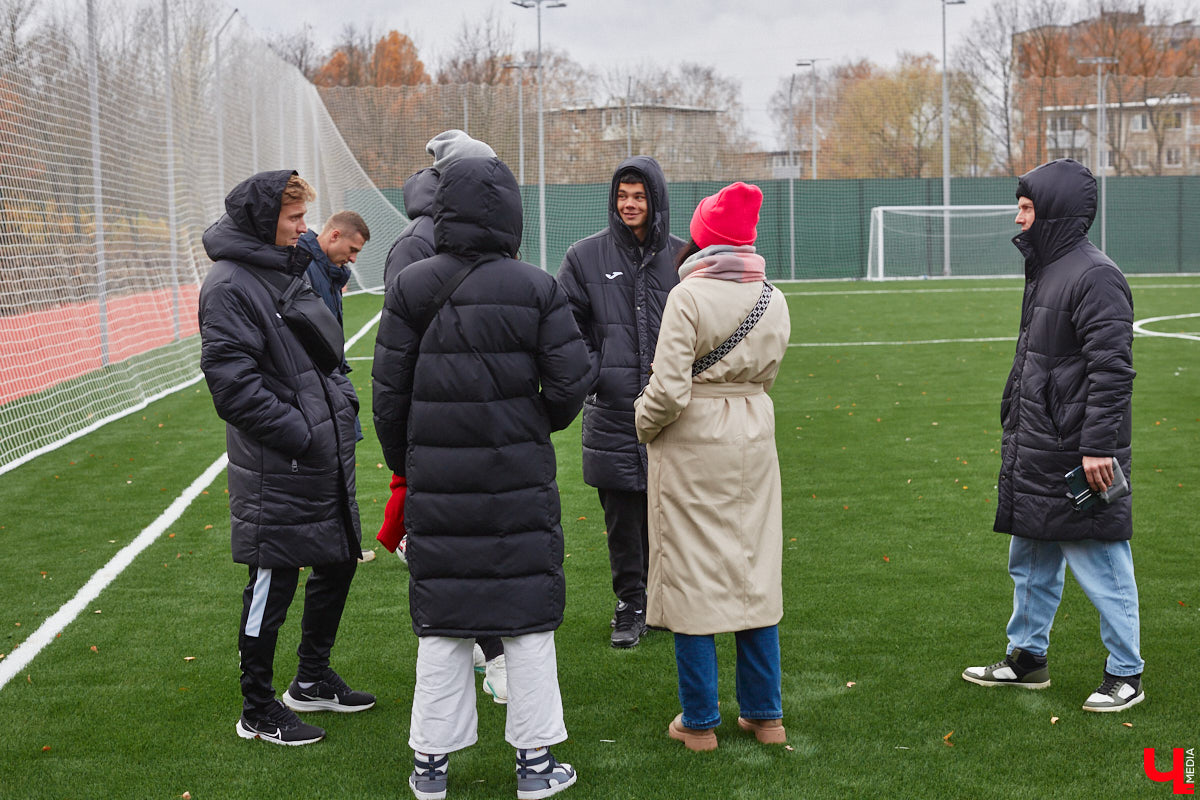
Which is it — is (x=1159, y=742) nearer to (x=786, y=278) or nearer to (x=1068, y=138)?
(x=786, y=278)

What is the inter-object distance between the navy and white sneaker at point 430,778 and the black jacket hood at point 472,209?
1.51 metres

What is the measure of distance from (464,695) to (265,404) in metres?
1.10

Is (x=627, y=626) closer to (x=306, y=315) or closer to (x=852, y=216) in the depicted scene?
(x=306, y=315)

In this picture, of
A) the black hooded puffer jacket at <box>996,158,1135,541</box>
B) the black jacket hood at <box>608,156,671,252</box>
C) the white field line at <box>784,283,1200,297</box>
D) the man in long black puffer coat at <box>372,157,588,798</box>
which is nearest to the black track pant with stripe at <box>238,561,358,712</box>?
the man in long black puffer coat at <box>372,157,588,798</box>

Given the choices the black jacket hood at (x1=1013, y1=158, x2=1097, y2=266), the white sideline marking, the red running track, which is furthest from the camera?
the white sideline marking

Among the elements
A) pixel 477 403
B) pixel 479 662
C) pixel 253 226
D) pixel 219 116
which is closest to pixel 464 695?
pixel 477 403

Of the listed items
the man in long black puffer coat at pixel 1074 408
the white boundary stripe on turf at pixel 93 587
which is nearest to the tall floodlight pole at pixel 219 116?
the white boundary stripe on turf at pixel 93 587

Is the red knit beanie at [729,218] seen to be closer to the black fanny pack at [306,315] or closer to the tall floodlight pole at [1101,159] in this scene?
the black fanny pack at [306,315]

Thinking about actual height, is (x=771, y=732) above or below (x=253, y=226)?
below

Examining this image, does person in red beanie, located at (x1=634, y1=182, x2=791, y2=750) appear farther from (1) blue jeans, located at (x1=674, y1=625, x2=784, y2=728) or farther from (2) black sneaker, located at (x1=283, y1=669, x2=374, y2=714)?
(2) black sneaker, located at (x1=283, y1=669, x2=374, y2=714)

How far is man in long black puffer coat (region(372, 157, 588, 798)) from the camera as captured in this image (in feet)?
11.5

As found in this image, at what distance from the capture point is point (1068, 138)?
41.1m

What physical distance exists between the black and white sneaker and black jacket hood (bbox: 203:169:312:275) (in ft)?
10.3

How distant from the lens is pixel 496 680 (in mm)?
→ 4496
